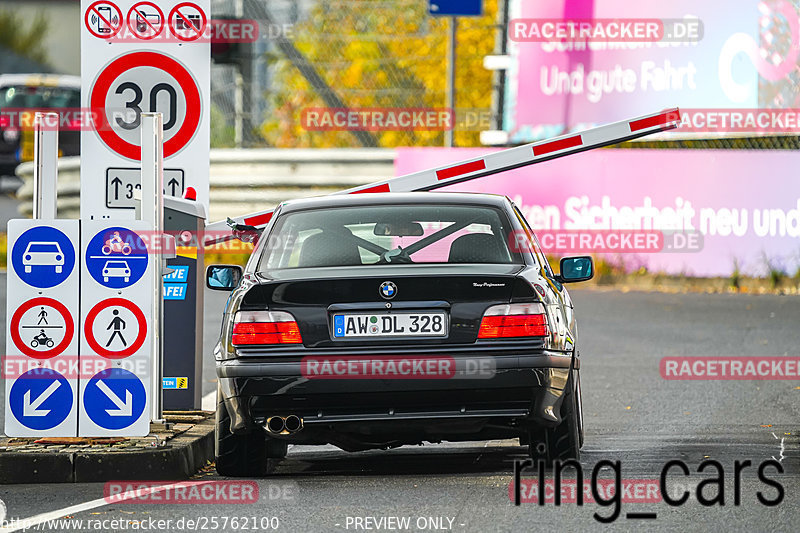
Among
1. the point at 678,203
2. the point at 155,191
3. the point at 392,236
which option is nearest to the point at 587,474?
the point at 392,236

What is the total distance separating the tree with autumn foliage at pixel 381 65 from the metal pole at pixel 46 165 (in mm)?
11779

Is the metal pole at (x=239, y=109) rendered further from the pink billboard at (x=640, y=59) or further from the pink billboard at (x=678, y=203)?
the pink billboard at (x=678, y=203)

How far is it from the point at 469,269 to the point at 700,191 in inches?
439

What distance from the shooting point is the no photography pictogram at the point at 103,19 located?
973cm

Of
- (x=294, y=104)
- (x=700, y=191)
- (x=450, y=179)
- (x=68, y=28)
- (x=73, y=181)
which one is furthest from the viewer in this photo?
(x=68, y=28)

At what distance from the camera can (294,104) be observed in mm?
35438

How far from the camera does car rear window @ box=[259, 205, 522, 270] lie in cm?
826

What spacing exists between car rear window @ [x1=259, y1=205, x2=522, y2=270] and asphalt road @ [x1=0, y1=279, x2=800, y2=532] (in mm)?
1038

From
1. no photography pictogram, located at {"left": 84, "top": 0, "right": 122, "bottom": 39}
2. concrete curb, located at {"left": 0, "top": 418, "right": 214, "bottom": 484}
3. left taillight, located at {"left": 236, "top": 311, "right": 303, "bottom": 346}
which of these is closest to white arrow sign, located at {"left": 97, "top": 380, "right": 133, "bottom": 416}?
concrete curb, located at {"left": 0, "top": 418, "right": 214, "bottom": 484}

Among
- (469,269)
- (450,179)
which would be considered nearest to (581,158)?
(450,179)

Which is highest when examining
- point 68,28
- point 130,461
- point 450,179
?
point 68,28

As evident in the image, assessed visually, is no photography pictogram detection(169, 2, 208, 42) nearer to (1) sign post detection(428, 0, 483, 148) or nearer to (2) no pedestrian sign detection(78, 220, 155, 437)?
(2) no pedestrian sign detection(78, 220, 155, 437)

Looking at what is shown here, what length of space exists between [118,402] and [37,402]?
40 centimetres

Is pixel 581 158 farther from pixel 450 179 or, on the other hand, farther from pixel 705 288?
pixel 450 179
